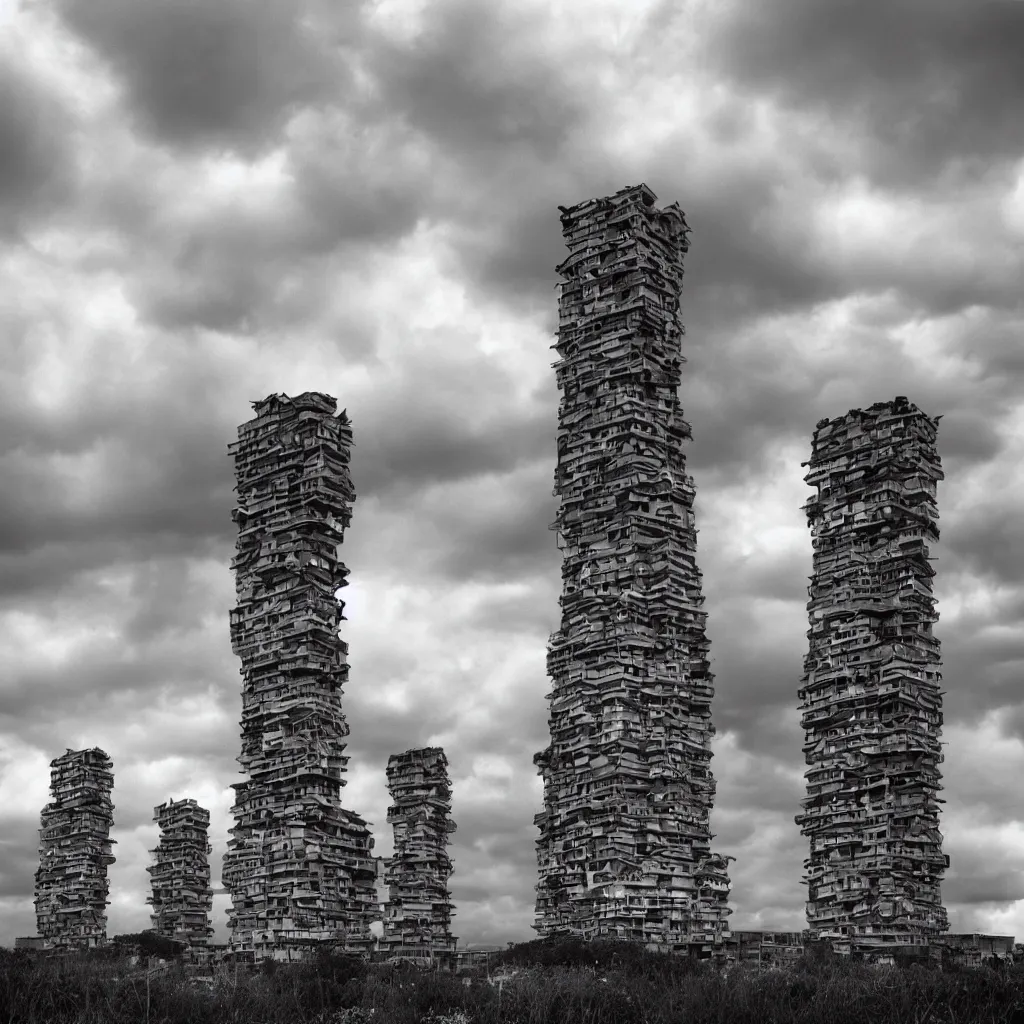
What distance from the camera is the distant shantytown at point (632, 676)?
202 ft

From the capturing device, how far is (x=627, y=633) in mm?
62844

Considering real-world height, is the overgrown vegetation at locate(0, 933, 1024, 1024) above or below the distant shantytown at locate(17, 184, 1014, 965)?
below

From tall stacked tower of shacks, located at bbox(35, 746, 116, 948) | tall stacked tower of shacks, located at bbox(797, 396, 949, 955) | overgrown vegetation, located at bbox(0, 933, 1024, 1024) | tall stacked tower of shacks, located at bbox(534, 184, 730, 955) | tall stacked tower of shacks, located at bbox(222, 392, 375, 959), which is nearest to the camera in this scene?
overgrown vegetation, located at bbox(0, 933, 1024, 1024)

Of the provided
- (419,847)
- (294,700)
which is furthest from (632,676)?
Result: (419,847)

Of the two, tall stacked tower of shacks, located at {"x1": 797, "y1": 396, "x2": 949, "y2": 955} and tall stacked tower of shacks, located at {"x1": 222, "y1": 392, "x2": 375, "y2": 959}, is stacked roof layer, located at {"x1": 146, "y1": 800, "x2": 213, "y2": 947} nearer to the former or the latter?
tall stacked tower of shacks, located at {"x1": 222, "y1": 392, "x2": 375, "y2": 959}

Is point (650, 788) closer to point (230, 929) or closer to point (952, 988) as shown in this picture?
point (230, 929)

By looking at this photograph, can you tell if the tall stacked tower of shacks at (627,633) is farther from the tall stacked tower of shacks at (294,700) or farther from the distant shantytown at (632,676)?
the tall stacked tower of shacks at (294,700)

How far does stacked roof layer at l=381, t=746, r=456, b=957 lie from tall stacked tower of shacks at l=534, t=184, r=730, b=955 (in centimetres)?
1511

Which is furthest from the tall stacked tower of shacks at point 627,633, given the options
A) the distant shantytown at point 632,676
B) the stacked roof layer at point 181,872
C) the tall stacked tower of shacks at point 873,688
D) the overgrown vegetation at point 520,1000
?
the stacked roof layer at point 181,872

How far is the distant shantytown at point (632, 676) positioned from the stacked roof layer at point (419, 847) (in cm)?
49

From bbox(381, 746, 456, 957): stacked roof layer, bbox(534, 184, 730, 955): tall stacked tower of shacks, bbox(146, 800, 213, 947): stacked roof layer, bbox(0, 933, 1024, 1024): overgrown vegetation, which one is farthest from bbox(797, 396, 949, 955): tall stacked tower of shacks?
bbox(146, 800, 213, 947): stacked roof layer

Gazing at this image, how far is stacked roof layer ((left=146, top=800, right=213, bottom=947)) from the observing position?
9838cm

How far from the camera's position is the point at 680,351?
7244cm

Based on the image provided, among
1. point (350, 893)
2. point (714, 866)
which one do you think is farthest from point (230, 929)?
point (714, 866)
